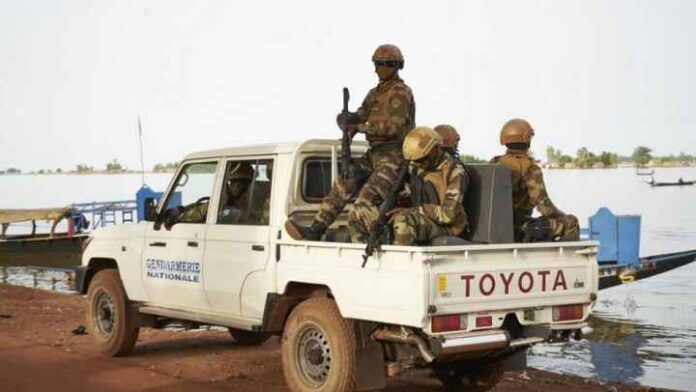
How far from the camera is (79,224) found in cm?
3194

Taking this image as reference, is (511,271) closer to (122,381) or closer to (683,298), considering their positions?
(122,381)

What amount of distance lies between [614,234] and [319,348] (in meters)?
12.7

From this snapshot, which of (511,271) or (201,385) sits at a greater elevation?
(511,271)

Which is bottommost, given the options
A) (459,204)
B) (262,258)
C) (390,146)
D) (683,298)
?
(683,298)

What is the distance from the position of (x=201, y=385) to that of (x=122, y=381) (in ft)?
2.34

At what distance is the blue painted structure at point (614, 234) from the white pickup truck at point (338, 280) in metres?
11.1

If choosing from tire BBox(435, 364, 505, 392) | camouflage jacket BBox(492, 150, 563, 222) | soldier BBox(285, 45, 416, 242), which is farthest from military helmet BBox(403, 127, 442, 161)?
tire BBox(435, 364, 505, 392)

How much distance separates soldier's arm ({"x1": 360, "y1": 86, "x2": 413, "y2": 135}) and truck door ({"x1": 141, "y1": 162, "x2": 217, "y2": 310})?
1.60 metres

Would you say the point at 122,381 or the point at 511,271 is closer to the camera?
the point at 511,271

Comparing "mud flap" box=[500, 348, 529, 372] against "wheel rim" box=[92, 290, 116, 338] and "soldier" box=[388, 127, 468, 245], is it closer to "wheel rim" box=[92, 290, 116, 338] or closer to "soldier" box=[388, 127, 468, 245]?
"soldier" box=[388, 127, 468, 245]

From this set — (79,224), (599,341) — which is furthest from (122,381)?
(79,224)

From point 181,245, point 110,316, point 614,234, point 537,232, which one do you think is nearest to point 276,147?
point 181,245

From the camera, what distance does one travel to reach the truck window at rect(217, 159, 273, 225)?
7.46 metres

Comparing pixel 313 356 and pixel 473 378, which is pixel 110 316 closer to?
pixel 313 356
